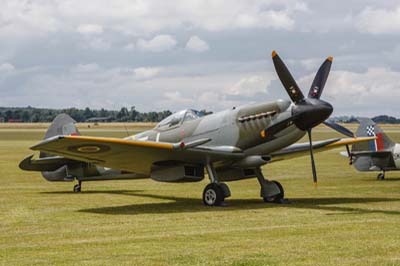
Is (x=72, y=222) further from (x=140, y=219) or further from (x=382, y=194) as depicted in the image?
(x=382, y=194)

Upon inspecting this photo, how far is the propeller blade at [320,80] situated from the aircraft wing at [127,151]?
203 cm

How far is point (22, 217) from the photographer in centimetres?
1288

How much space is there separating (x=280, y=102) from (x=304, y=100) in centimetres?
53

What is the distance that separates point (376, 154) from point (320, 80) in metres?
9.06

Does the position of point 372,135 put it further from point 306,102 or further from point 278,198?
point 306,102

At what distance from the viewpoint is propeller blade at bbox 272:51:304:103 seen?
13.7 meters

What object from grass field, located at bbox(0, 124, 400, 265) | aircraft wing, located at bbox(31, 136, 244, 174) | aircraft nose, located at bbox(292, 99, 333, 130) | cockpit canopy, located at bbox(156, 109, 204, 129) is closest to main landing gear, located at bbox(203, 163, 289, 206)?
grass field, located at bbox(0, 124, 400, 265)

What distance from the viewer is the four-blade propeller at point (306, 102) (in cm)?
1374

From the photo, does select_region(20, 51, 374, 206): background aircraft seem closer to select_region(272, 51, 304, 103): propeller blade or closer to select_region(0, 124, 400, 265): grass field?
select_region(272, 51, 304, 103): propeller blade

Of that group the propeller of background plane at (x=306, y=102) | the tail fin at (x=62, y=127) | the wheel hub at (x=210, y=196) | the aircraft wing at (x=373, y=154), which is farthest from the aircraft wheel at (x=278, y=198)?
the aircraft wing at (x=373, y=154)

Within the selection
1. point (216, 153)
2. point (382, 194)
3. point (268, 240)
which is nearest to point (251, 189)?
point (382, 194)

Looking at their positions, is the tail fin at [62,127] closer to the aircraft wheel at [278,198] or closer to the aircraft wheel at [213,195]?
the aircraft wheel at [213,195]

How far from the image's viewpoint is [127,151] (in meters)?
14.4

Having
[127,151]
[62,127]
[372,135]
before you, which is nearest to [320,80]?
[127,151]
